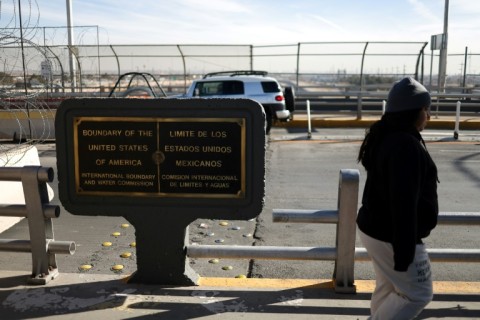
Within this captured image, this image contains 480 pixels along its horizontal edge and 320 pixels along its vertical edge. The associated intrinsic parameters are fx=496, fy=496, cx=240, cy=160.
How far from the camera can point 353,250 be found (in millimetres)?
3852

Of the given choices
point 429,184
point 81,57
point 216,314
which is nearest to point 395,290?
point 429,184

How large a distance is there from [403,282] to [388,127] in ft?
2.72

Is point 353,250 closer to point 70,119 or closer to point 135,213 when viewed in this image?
point 135,213

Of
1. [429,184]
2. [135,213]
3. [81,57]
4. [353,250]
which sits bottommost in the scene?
[353,250]

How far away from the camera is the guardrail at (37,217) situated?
3.91 metres

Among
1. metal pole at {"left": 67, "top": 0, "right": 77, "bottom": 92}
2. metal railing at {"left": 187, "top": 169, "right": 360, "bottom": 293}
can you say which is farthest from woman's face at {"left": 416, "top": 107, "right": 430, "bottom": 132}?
metal pole at {"left": 67, "top": 0, "right": 77, "bottom": 92}

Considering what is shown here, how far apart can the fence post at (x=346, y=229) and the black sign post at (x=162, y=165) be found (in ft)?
2.03

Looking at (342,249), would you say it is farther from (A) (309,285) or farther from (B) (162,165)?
(B) (162,165)

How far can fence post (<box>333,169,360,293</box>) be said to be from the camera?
3.73 meters

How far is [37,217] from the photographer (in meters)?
3.97

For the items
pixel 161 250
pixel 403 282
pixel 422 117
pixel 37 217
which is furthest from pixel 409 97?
pixel 37 217

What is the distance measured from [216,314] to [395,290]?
1341 mm

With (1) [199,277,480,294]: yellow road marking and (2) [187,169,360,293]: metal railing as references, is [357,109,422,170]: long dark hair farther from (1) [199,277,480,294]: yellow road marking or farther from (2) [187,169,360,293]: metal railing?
(1) [199,277,480,294]: yellow road marking

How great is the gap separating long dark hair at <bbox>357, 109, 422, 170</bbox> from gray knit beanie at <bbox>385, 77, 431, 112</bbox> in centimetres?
3
